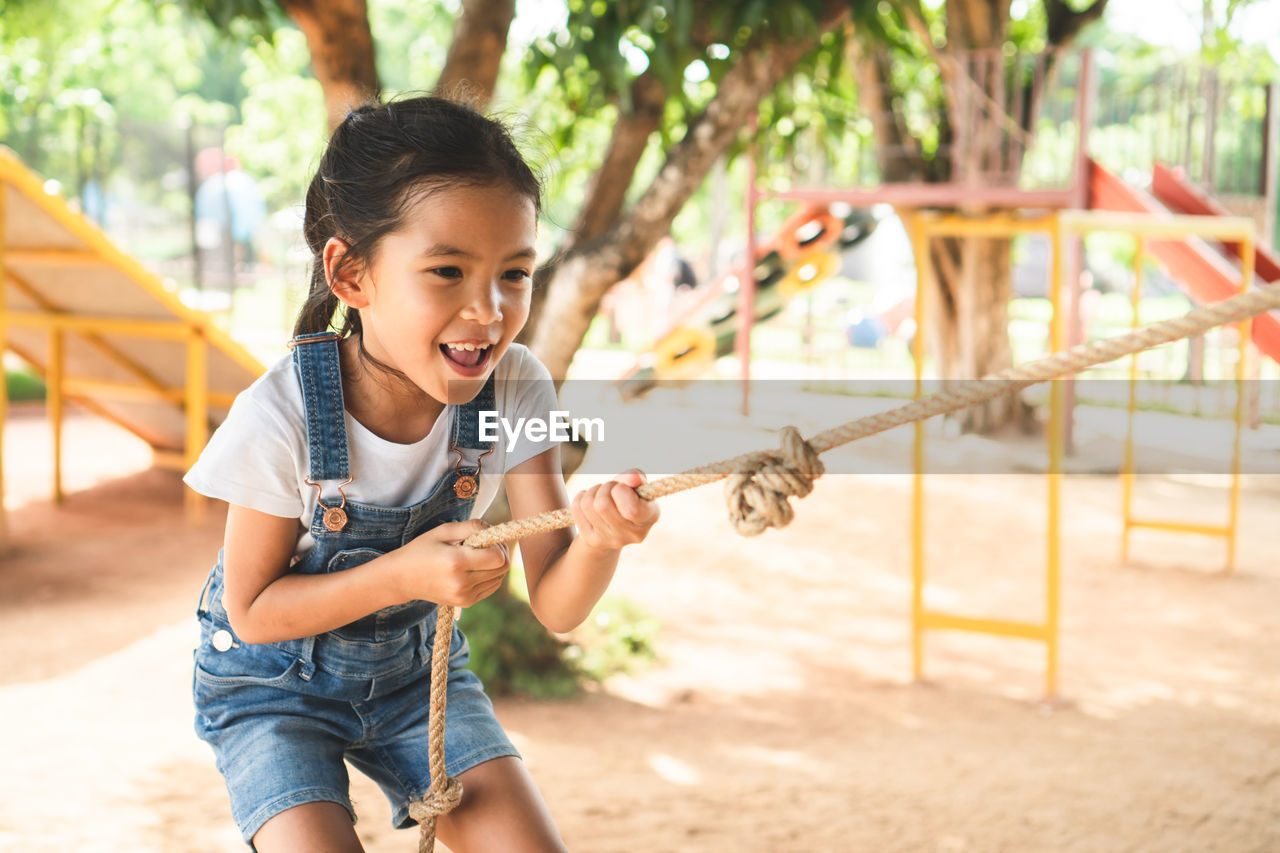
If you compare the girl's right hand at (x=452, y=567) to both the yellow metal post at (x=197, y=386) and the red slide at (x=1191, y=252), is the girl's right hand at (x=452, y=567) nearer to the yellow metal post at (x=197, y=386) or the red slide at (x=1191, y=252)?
the red slide at (x=1191, y=252)

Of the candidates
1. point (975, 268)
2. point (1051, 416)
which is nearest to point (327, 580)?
point (1051, 416)

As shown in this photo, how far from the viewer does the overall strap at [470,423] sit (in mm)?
1948

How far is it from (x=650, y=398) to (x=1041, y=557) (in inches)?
210

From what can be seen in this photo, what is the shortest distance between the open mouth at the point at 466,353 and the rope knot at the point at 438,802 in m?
0.62

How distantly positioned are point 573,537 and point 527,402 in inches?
9.6

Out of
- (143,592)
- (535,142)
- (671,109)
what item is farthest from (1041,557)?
(535,142)

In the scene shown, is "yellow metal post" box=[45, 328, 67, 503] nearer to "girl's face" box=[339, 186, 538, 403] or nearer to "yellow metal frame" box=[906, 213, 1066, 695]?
"yellow metal frame" box=[906, 213, 1066, 695]

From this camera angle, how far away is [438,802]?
179cm

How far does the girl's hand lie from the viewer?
1.55 metres

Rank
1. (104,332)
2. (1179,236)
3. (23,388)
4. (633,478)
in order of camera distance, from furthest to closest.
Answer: (23,388) → (104,332) → (1179,236) → (633,478)

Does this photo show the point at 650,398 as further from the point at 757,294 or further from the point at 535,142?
the point at 535,142

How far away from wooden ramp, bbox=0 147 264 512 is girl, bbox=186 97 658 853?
183 inches

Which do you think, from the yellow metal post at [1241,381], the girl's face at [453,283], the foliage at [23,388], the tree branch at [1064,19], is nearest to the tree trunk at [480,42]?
the girl's face at [453,283]

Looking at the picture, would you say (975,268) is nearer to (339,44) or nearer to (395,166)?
(339,44)
